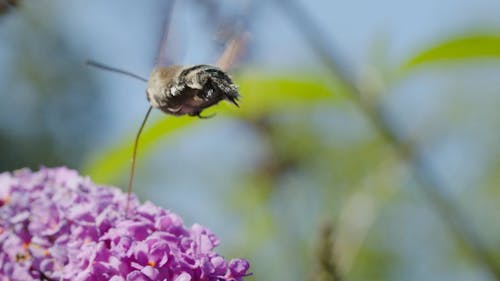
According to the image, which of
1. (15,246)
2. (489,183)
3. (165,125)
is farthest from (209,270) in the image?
(489,183)

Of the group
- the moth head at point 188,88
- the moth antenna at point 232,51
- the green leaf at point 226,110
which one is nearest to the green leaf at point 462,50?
the green leaf at point 226,110

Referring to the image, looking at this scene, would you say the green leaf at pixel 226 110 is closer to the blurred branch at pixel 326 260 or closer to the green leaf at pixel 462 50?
the green leaf at pixel 462 50

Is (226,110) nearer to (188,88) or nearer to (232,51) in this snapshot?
(232,51)

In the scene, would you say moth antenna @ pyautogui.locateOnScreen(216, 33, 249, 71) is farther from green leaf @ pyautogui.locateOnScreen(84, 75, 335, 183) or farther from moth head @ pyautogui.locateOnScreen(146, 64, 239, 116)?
green leaf @ pyautogui.locateOnScreen(84, 75, 335, 183)

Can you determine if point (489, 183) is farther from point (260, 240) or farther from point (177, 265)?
point (177, 265)

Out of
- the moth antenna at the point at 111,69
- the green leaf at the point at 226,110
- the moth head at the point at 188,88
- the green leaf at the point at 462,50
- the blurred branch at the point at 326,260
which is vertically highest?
the green leaf at the point at 226,110

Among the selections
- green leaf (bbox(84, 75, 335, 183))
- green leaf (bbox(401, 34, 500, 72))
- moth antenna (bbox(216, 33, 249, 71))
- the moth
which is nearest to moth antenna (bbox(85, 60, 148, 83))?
the moth

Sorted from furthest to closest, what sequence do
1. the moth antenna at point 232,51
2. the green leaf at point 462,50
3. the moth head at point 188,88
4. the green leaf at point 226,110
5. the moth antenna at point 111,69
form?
the green leaf at point 226,110 → the green leaf at point 462,50 → the moth antenna at point 232,51 → the moth antenna at point 111,69 → the moth head at point 188,88

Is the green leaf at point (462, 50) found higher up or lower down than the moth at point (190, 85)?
higher up
